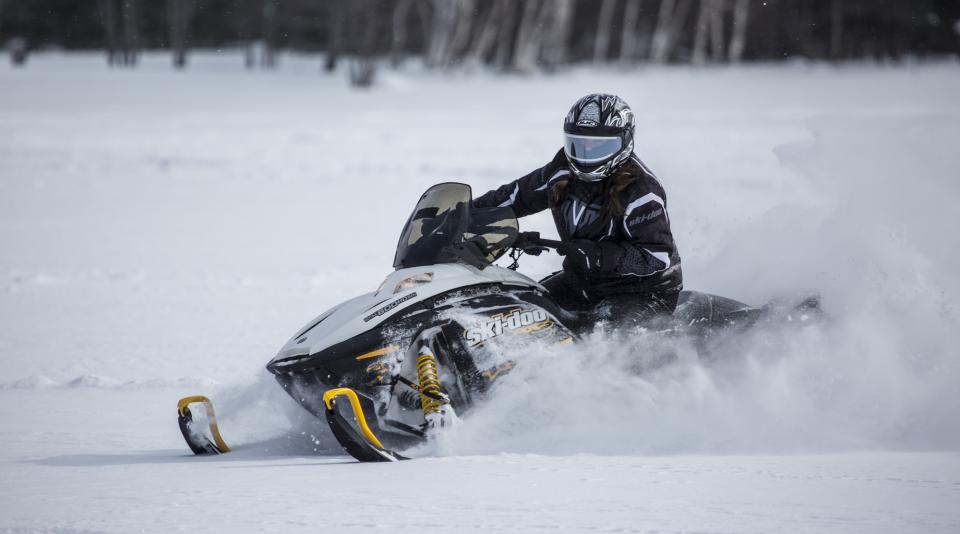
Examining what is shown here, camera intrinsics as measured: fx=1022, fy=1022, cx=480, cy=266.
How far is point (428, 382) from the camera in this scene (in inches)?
171

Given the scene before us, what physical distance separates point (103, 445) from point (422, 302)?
1.75 metres

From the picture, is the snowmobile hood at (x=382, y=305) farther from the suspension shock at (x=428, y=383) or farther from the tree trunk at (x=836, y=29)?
the tree trunk at (x=836, y=29)

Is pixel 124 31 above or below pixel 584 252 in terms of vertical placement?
above

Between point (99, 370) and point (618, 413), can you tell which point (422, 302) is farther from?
point (99, 370)

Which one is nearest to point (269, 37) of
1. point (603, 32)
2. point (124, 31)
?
point (124, 31)

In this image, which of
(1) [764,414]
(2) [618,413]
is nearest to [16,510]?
(2) [618,413]

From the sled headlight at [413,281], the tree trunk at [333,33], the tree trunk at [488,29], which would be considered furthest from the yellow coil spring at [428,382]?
the tree trunk at [488,29]

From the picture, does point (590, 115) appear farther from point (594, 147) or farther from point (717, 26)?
point (717, 26)

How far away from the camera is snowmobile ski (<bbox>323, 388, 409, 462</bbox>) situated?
414cm

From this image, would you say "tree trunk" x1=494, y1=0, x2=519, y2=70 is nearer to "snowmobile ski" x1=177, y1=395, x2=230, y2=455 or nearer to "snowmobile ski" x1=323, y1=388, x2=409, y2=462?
"snowmobile ski" x1=177, y1=395, x2=230, y2=455

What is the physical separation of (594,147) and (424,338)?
1304mm

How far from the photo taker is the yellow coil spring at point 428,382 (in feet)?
14.2

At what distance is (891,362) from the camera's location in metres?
5.27

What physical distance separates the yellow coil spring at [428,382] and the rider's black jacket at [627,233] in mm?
911
